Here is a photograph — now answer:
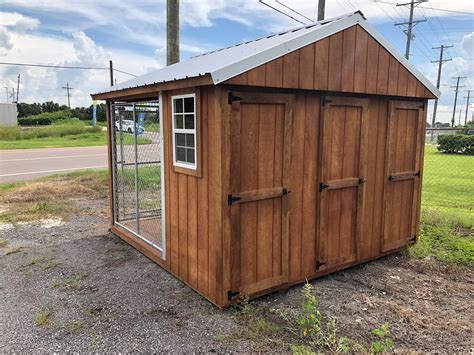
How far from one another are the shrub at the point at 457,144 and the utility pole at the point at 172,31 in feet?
55.6

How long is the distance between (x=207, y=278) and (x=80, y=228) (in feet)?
10.6

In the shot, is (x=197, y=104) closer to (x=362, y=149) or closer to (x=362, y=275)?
(x=362, y=149)

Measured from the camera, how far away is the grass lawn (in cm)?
1830

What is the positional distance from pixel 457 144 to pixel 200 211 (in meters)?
19.2

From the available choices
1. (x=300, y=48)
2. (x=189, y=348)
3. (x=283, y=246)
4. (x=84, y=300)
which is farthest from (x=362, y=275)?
(x=84, y=300)

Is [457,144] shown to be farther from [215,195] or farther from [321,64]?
[215,195]

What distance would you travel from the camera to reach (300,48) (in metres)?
3.30

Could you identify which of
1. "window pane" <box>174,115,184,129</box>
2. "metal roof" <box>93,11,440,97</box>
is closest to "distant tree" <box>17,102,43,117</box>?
"metal roof" <box>93,11,440,97</box>

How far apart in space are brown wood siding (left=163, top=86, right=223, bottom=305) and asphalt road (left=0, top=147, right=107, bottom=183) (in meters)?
7.93

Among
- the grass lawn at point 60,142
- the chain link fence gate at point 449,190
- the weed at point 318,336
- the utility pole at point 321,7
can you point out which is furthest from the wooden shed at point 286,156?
the grass lawn at point 60,142

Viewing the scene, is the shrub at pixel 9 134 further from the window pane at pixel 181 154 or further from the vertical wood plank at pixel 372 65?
the vertical wood plank at pixel 372 65

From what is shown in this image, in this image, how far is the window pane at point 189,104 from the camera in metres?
3.37

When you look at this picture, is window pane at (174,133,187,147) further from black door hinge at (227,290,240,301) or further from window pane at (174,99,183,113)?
black door hinge at (227,290,240,301)

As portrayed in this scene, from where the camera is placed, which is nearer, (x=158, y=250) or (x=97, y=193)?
(x=158, y=250)
